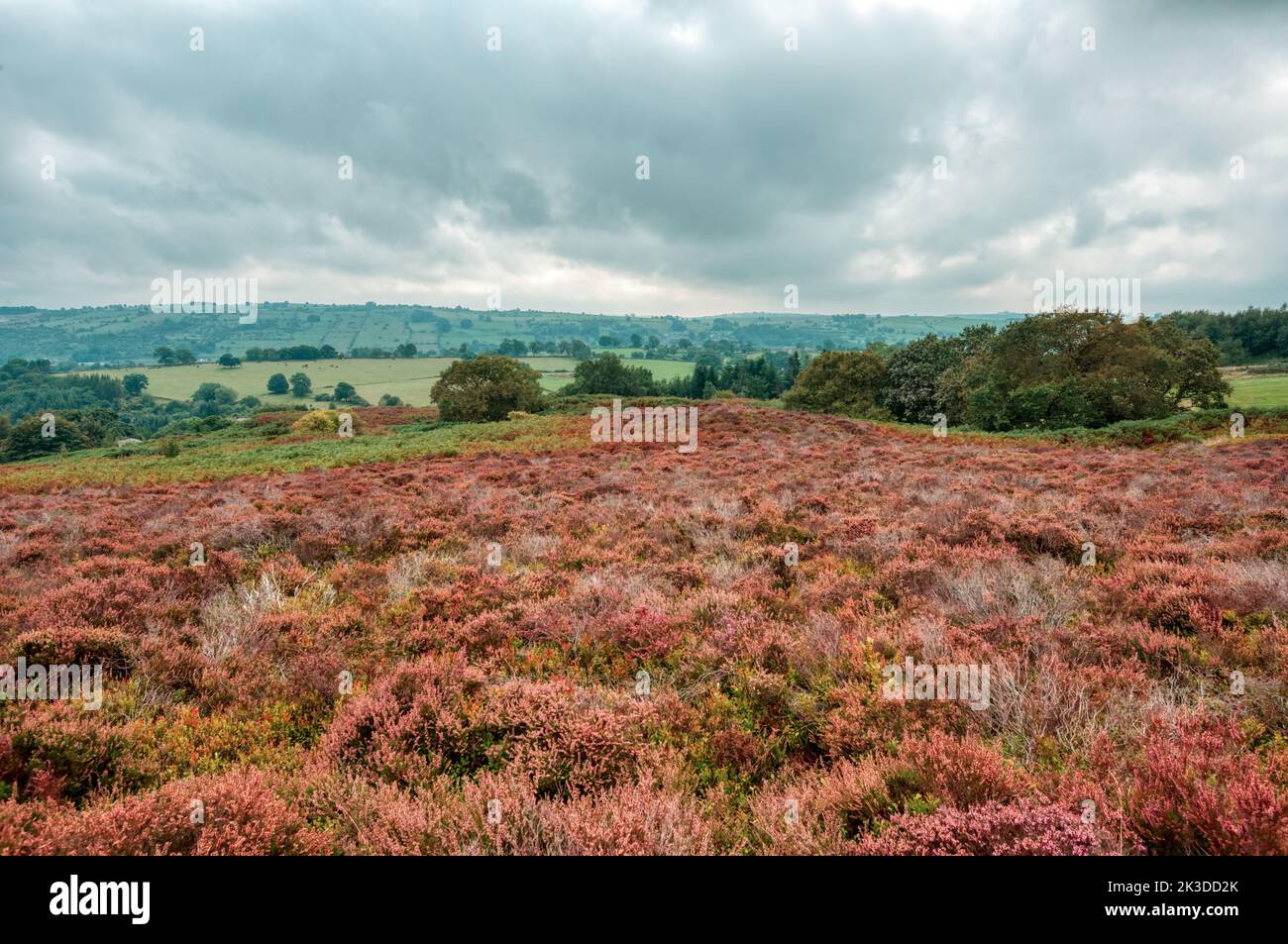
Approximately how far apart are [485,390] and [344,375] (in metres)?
70.5

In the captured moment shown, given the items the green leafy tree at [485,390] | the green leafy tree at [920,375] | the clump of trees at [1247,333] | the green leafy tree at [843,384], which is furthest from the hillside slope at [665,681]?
the clump of trees at [1247,333]

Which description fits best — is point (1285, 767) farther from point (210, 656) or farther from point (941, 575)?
point (210, 656)

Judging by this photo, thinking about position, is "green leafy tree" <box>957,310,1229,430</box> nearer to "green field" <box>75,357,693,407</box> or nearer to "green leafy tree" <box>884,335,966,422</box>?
"green leafy tree" <box>884,335,966,422</box>

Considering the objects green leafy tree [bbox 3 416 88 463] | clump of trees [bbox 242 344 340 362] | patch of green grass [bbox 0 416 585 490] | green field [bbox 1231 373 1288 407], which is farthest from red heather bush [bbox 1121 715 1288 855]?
clump of trees [bbox 242 344 340 362]

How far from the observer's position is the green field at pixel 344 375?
9750 centimetres

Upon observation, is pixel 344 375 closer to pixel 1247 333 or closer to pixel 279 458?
pixel 279 458

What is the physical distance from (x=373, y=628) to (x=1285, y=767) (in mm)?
7661

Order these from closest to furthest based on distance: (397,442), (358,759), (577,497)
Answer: (358,759) < (577,497) < (397,442)

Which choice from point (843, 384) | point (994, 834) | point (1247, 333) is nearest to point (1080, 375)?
point (843, 384)

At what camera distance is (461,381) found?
198 ft

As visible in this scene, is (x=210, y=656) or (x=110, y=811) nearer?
(x=110, y=811)

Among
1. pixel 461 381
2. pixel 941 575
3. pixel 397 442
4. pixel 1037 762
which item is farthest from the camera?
pixel 461 381

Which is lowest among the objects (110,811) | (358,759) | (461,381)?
(358,759)
